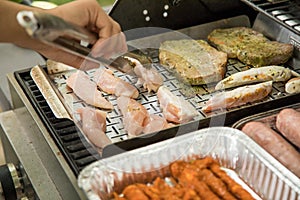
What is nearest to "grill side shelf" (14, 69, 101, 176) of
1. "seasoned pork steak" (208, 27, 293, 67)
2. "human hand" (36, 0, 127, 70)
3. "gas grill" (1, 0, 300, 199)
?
"gas grill" (1, 0, 300, 199)

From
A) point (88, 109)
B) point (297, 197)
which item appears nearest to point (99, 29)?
point (88, 109)

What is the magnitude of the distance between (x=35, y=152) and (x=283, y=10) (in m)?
1.08

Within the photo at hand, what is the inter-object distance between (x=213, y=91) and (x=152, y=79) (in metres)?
0.23

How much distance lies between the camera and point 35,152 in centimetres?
185

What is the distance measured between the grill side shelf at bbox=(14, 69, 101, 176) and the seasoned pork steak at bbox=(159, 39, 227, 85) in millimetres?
513

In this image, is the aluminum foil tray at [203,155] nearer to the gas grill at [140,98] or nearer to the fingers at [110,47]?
the gas grill at [140,98]

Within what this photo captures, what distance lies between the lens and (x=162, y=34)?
2260 millimetres

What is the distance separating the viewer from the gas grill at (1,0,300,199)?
5.32 feet

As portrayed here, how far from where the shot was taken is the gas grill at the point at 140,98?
1.62m

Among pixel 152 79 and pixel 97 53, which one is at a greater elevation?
pixel 97 53

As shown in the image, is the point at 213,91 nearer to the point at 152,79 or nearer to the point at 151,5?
the point at 152,79

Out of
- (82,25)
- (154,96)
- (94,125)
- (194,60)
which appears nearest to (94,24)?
(82,25)

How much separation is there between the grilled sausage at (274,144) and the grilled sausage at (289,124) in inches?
1.7

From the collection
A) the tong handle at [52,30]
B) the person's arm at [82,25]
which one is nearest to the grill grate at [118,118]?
the person's arm at [82,25]
